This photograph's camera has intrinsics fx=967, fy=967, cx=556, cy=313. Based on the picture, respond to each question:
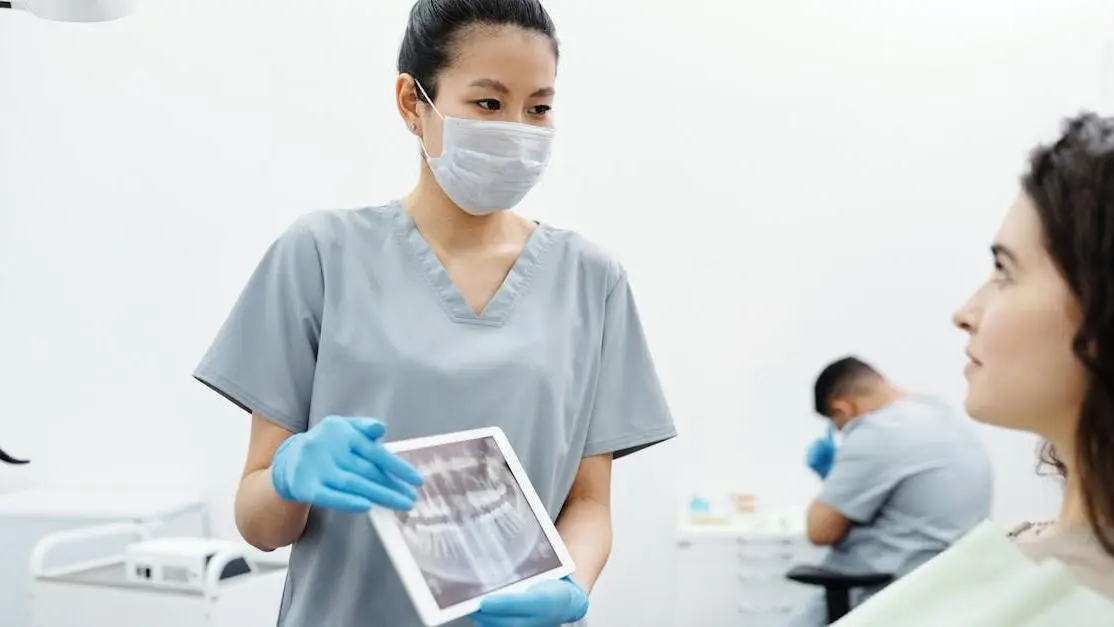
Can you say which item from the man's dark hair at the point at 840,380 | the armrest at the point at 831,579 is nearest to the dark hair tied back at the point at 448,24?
the armrest at the point at 831,579

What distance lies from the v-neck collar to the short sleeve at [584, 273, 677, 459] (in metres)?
0.11

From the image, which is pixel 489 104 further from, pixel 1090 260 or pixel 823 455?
pixel 823 455

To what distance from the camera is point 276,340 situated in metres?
1.10

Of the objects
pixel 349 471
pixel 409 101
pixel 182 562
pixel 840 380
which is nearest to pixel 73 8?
pixel 409 101

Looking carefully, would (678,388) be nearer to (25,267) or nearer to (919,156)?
(919,156)

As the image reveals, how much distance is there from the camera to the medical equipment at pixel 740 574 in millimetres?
2725

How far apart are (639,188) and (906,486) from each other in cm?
124

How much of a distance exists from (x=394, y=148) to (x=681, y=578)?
158 centimetres

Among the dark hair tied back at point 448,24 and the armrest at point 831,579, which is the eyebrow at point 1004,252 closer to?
the dark hair tied back at point 448,24

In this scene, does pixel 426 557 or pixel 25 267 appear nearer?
pixel 426 557

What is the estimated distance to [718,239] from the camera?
3.07m

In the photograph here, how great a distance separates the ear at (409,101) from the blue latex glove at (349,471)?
0.45 m

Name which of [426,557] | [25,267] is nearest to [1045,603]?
[426,557]

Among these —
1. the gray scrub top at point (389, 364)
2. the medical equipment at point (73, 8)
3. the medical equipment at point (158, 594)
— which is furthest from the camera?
the medical equipment at point (158, 594)
